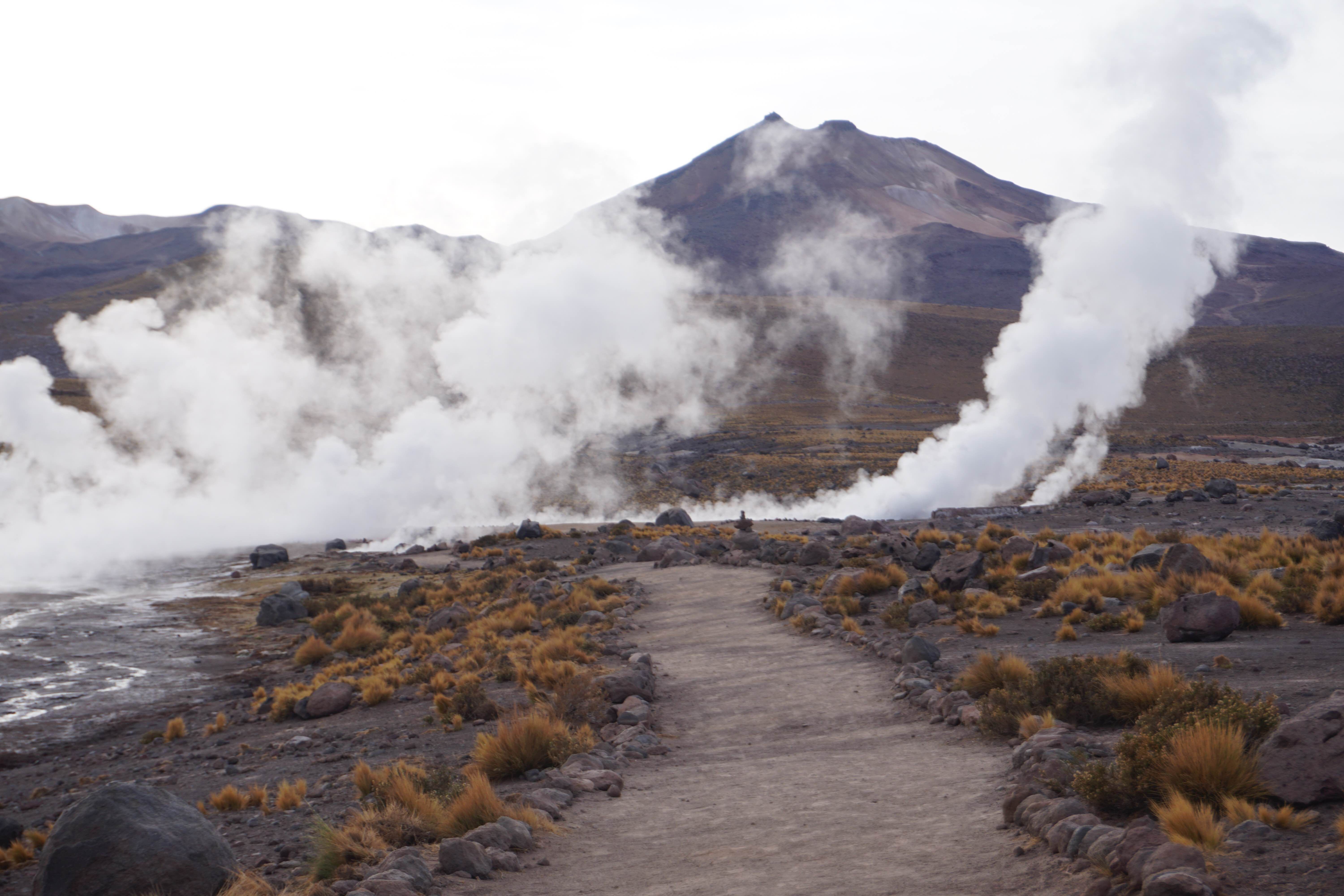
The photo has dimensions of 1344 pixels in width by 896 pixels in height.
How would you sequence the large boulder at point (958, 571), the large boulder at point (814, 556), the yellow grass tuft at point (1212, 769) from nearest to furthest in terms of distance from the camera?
1. the yellow grass tuft at point (1212, 769)
2. the large boulder at point (958, 571)
3. the large boulder at point (814, 556)

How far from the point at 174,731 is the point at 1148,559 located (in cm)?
1954

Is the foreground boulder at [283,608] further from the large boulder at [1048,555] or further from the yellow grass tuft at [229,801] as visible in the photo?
the large boulder at [1048,555]

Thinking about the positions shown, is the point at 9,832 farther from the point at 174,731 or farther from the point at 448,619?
the point at 448,619

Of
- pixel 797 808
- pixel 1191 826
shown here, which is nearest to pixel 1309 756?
pixel 1191 826

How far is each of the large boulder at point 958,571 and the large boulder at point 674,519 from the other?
27.9 metres

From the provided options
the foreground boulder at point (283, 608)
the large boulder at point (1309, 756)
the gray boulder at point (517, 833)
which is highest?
the large boulder at point (1309, 756)

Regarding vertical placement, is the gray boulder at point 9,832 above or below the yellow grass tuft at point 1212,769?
below

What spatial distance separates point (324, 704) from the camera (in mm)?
16031

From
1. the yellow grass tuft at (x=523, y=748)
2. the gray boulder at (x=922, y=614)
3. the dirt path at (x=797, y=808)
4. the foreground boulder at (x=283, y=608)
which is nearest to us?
the dirt path at (x=797, y=808)

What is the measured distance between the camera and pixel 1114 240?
4522 centimetres

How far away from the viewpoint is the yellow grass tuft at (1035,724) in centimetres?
877

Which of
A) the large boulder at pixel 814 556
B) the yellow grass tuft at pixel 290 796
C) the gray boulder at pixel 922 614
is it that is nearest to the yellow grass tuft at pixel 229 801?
the yellow grass tuft at pixel 290 796

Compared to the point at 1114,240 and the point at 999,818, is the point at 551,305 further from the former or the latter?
the point at 999,818

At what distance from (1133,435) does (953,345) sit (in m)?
49.8
